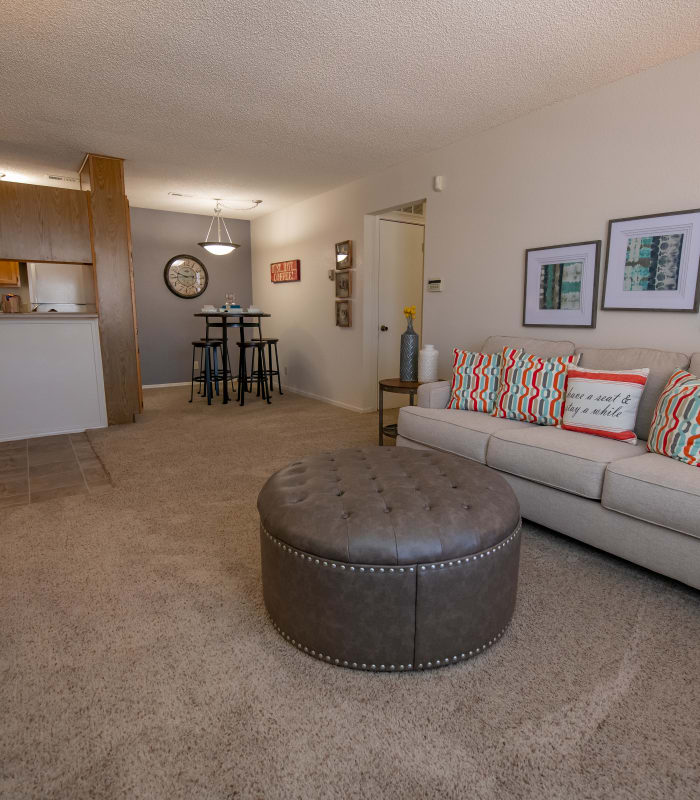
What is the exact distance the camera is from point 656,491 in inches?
74.8

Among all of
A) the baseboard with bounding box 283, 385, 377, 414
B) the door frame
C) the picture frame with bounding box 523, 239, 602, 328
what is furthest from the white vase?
the baseboard with bounding box 283, 385, 377, 414

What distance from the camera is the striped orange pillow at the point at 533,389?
2.79m

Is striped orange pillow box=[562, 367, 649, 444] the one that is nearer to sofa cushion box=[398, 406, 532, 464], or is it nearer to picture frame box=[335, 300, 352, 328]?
sofa cushion box=[398, 406, 532, 464]

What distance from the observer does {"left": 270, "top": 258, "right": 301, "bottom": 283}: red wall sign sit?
644 centimetres

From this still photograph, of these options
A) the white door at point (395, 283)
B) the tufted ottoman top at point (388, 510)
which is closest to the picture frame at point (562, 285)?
the tufted ottoman top at point (388, 510)

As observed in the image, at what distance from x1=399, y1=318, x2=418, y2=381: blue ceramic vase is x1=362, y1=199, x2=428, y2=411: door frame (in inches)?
53.4

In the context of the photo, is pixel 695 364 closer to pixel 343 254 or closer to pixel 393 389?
pixel 393 389

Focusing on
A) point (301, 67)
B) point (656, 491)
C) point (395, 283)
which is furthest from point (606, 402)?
point (395, 283)

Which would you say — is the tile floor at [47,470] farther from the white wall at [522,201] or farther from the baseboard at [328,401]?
the white wall at [522,201]

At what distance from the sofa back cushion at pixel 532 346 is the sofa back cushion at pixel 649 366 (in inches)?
13.5

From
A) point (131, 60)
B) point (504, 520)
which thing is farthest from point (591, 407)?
point (131, 60)

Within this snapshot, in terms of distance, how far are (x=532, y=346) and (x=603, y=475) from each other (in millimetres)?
1299

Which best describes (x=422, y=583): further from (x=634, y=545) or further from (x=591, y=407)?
(x=591, y=407)

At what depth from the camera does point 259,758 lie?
123cm
